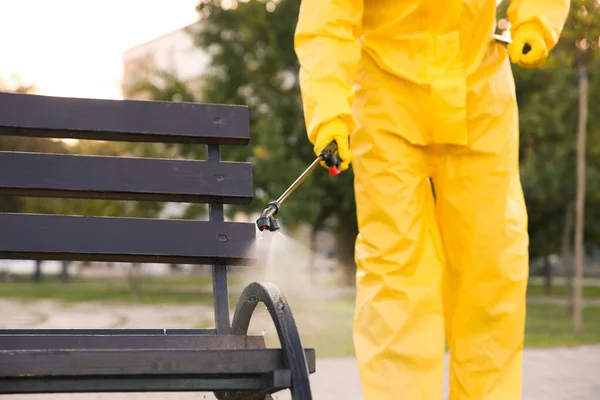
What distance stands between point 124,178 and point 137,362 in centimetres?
108

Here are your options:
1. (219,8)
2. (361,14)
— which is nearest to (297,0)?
(219,8)

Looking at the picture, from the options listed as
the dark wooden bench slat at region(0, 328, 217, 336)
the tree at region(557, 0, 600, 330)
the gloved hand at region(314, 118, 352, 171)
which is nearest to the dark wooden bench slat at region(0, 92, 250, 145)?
the gloved hand at region(314, 118, 352, 171)

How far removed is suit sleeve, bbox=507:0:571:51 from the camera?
2.92 m

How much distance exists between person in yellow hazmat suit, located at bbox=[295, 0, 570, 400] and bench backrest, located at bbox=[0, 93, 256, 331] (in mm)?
382

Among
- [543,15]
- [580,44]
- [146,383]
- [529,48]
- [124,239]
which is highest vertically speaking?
[580,44]

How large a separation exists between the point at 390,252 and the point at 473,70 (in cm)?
58

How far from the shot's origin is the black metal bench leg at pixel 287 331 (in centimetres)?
193

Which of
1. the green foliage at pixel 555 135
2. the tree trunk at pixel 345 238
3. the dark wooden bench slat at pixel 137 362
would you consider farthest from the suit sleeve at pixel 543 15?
the tree trunk at pixel 345 238

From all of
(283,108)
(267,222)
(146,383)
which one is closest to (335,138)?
(267,222)

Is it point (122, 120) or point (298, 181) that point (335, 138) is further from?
point (122, 120)

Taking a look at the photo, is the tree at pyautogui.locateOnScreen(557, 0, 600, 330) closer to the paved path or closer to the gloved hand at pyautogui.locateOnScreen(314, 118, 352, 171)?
the paved path

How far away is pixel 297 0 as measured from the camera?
2111 centimetres

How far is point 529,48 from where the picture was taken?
2859 millimetres

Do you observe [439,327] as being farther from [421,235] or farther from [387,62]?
[387,62]
